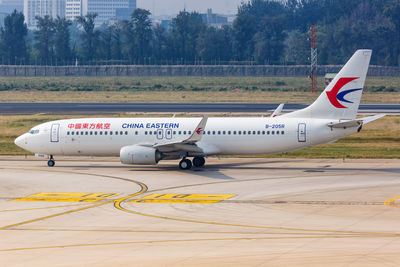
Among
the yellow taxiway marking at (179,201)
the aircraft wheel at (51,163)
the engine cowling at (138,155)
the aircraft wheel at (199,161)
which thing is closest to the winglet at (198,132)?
the engine cowling at (138,155)

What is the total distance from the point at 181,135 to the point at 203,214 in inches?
673

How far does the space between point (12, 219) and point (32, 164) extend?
2145cm

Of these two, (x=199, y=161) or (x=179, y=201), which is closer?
(x=179, y=201)

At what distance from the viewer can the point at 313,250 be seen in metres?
25.5

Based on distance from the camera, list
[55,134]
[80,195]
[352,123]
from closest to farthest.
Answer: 1. [80,195]
2. [352,123]
3. [55,134]

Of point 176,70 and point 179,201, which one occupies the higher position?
point 176,70

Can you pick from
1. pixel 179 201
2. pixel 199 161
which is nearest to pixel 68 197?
pixel 179 201

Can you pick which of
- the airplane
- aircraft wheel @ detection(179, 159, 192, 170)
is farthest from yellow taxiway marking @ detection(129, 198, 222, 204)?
aircraft wheel @ detection(179, 159, 192, 170)

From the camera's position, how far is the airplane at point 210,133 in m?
47.2

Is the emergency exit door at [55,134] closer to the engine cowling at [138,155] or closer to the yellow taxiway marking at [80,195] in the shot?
the engine cowling at [138,155]

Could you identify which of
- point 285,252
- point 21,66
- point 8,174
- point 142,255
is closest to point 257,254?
point 285,252

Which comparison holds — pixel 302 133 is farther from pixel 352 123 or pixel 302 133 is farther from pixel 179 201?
pixel 179 201

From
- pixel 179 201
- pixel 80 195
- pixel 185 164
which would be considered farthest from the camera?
pixel 185 164

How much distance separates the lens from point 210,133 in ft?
162
